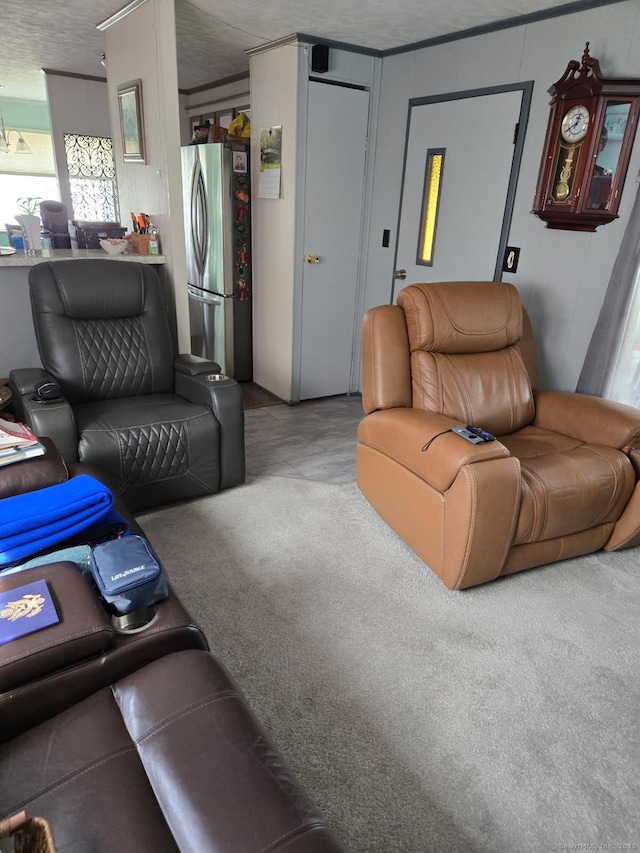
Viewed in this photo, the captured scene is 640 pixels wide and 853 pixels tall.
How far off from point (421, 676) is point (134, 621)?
965mm

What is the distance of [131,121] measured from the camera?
3254mm

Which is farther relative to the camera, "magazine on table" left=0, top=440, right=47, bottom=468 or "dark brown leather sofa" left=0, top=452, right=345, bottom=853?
"magazine on table" left=0, top=440, right=47, bottom=468

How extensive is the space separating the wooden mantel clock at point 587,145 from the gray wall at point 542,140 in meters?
0.07

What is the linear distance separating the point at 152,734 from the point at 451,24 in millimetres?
3531

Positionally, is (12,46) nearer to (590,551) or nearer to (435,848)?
(590,551)

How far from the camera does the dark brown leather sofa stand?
2.68ft

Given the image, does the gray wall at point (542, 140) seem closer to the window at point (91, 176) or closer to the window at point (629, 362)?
the window at point (629, 362)

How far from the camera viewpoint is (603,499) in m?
2.14

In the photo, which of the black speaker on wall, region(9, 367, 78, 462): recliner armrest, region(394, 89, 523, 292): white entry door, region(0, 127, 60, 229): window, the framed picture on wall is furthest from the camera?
region(0, 127, 60, 229): window

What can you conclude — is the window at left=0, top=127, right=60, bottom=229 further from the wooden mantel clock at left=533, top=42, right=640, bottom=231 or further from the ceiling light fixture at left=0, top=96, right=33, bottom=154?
the wooden mantel clock at left=533, top=42, right=640, bottom=231

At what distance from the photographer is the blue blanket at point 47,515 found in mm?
1305

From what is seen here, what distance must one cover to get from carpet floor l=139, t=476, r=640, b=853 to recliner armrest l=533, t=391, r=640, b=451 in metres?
0.54

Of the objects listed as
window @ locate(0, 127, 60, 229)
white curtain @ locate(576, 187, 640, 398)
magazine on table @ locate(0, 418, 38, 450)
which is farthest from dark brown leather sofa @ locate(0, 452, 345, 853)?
window @ locate(0, 127, 60, 229)

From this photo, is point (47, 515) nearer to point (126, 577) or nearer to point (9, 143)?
point (126, 577)
